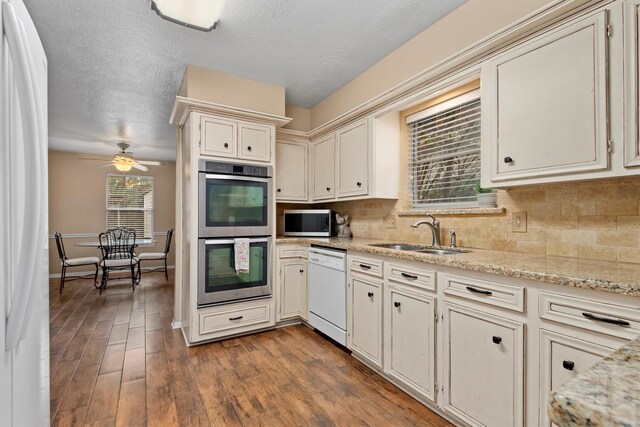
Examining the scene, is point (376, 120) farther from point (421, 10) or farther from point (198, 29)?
point (198, 29)

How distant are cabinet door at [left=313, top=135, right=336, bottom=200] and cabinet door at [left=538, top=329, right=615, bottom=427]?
2.36 metres

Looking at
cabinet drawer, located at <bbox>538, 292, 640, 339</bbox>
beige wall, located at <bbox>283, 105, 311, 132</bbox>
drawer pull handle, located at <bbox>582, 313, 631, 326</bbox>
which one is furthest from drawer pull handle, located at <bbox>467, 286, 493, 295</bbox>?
beige wall, located at <bbox>283, 105, 311, 132</bbox>

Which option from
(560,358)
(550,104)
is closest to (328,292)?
(560,358)

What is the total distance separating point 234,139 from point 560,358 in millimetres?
2795

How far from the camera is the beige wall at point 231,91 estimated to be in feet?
9.89

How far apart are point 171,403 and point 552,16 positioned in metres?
3.01

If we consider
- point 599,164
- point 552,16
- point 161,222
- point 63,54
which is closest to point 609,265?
point 599,164

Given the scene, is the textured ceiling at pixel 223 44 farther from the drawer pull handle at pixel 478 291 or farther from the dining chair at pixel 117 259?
the dining chair at pixel 117 259

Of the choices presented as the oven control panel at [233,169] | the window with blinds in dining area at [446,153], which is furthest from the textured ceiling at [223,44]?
the oven control panel at [233,169]

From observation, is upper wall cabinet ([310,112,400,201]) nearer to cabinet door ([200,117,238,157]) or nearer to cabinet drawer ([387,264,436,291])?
cabinet drawer ([387,264,436,291])

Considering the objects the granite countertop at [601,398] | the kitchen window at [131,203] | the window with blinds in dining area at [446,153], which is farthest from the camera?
the kitchen window at [131,203]

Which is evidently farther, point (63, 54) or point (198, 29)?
point (63, 54)

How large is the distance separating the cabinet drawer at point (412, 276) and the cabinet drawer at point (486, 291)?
0.32ft

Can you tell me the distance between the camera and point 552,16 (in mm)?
1564
